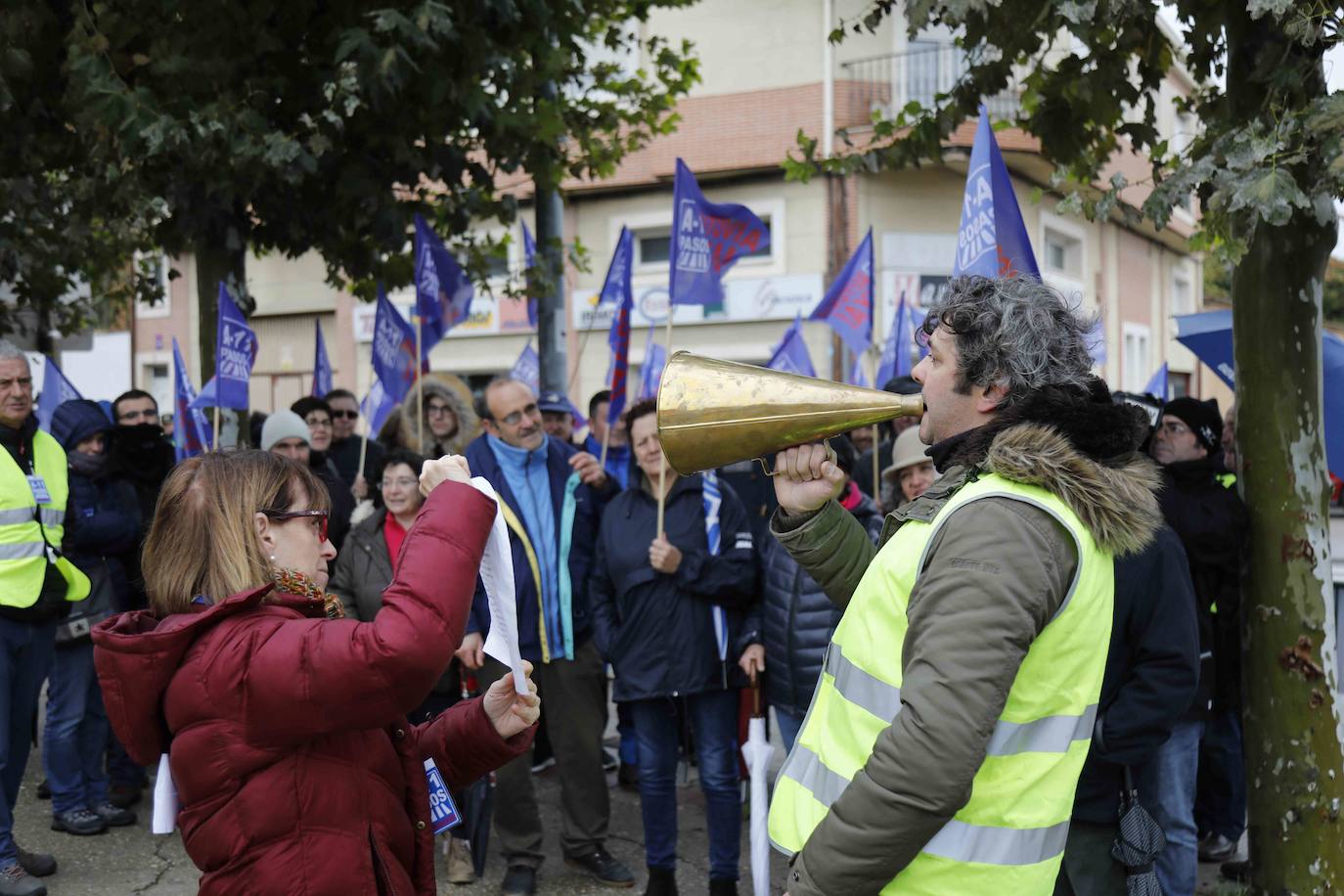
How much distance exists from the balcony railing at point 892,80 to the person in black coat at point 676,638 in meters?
14.5

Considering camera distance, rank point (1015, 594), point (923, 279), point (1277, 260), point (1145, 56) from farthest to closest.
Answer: point (923, 279), point (1145, 56), point (1277, 260), point (1015, 594)

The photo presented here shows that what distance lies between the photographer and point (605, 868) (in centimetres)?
523

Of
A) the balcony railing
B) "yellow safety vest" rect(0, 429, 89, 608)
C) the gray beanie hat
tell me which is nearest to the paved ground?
"yellow safety vest" rect(0, 429, 89, 608)

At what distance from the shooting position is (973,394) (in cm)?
211

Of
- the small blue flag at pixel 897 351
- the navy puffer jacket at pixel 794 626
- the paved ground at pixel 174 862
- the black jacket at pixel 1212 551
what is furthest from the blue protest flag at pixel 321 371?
the black jacket at pixel 1212 551

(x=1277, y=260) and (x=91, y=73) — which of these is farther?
(x=91, y=73)

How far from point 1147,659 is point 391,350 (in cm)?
576

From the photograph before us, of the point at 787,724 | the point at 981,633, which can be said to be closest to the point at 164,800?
the point at 981,633

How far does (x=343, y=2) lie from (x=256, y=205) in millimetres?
1312

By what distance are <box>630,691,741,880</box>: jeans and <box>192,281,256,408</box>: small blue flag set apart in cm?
318

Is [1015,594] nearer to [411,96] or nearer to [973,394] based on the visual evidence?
[973,394]

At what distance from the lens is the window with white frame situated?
25.2 metres

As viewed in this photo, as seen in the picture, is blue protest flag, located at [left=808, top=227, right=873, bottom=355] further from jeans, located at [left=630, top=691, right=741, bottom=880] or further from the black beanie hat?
jeans, located at [left=630, top=691, right=741, bottom=880]

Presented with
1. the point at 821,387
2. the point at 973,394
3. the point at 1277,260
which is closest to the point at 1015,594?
the point at 973,394
